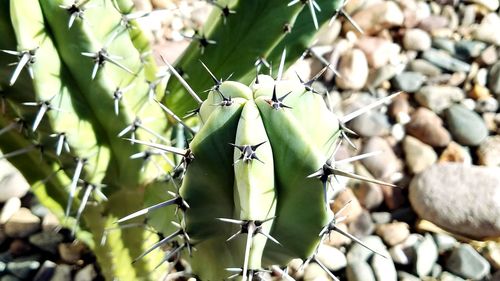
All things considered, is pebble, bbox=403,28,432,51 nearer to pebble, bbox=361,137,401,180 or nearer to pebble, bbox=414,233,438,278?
pebble, bbox=361,137,401,180

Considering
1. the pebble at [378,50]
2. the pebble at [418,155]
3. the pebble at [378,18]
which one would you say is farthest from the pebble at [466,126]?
the pebble at [378,18]

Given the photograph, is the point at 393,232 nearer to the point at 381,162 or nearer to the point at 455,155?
the point at 381,162

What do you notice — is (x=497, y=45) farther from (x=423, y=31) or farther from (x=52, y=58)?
(x=52, y=58)

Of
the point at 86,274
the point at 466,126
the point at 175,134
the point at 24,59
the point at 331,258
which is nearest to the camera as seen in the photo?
the point at 24,59

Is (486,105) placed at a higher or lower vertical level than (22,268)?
lower

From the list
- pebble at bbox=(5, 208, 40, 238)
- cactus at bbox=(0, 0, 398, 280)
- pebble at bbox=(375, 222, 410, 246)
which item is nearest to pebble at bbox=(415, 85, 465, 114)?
pebble at bbox=(375, 222, 410, 246)

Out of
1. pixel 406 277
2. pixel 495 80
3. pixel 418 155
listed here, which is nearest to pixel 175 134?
pixel 406 277

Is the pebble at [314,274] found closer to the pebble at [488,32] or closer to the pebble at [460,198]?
the pebble at [460,198]
